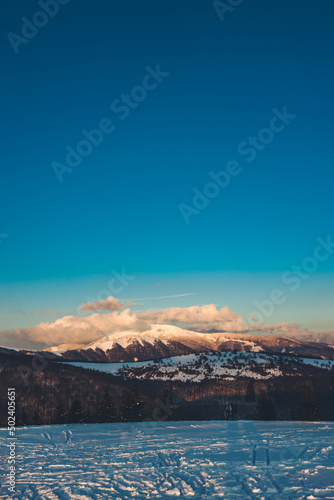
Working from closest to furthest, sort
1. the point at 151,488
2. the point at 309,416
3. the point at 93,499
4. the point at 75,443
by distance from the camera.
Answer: the point at 93,499 < the point at 151,488 < the point at 75,443 < the point at 309,416

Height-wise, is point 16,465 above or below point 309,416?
above

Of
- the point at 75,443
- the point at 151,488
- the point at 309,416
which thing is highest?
the point at 151,488

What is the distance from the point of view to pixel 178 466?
2761cm

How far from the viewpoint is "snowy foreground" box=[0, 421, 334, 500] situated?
21.0 metres

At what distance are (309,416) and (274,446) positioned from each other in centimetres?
6397

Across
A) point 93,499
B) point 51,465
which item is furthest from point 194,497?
point 51,465

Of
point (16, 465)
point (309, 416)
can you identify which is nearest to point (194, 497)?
point (16, 465)

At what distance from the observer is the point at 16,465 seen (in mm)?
28938

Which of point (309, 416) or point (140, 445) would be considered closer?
point (140, 445)

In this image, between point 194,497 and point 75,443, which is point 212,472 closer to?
point 194,497

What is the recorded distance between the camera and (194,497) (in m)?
19.9

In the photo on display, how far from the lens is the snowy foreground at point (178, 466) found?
2105 cm

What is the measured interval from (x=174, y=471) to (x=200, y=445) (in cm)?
1220

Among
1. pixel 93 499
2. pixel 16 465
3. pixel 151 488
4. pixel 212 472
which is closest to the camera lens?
pixel 93 499
